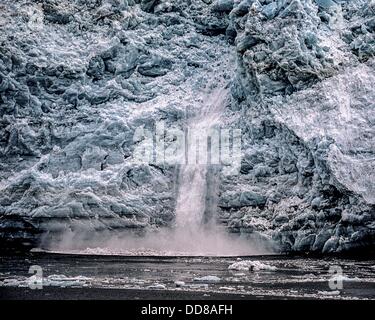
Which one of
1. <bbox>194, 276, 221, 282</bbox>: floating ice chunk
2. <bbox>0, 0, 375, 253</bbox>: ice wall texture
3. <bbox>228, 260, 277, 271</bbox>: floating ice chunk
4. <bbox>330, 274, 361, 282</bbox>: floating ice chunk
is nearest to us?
<bbox>330, 274, 361, 282</bbox>: floating ice chunk

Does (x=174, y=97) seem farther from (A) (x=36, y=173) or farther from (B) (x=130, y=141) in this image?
(A) (x=36, y=173)

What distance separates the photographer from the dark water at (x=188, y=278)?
7074 millimetres

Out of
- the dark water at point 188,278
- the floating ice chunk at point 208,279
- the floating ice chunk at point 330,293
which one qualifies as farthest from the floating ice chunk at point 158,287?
the floating ice chunk at point 330,293

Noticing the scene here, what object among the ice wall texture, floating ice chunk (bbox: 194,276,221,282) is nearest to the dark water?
floating ice chunk (bbox: 194,276,221,282)

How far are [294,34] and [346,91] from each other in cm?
151

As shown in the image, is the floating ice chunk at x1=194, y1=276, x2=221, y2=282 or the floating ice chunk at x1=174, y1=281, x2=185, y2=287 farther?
the floating ice chunk at x1=194, y1=276, x2=221, y2=282

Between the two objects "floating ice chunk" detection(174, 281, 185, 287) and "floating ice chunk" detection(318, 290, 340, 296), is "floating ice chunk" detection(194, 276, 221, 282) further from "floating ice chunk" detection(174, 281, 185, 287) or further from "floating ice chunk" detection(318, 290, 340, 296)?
"floating ice chunk" detection(318, 290, 340, 296)

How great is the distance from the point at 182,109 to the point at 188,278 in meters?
5.70

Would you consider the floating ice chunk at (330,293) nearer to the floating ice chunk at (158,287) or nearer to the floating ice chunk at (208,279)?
the floating ice chunk at (208,279)

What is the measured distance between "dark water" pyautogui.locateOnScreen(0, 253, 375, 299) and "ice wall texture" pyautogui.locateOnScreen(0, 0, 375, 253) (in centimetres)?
125

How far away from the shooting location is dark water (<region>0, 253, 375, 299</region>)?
7.07 meters

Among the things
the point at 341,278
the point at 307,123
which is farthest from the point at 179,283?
the point at 307,123

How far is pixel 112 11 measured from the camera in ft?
47.3

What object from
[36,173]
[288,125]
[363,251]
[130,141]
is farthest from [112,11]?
[363,251]
